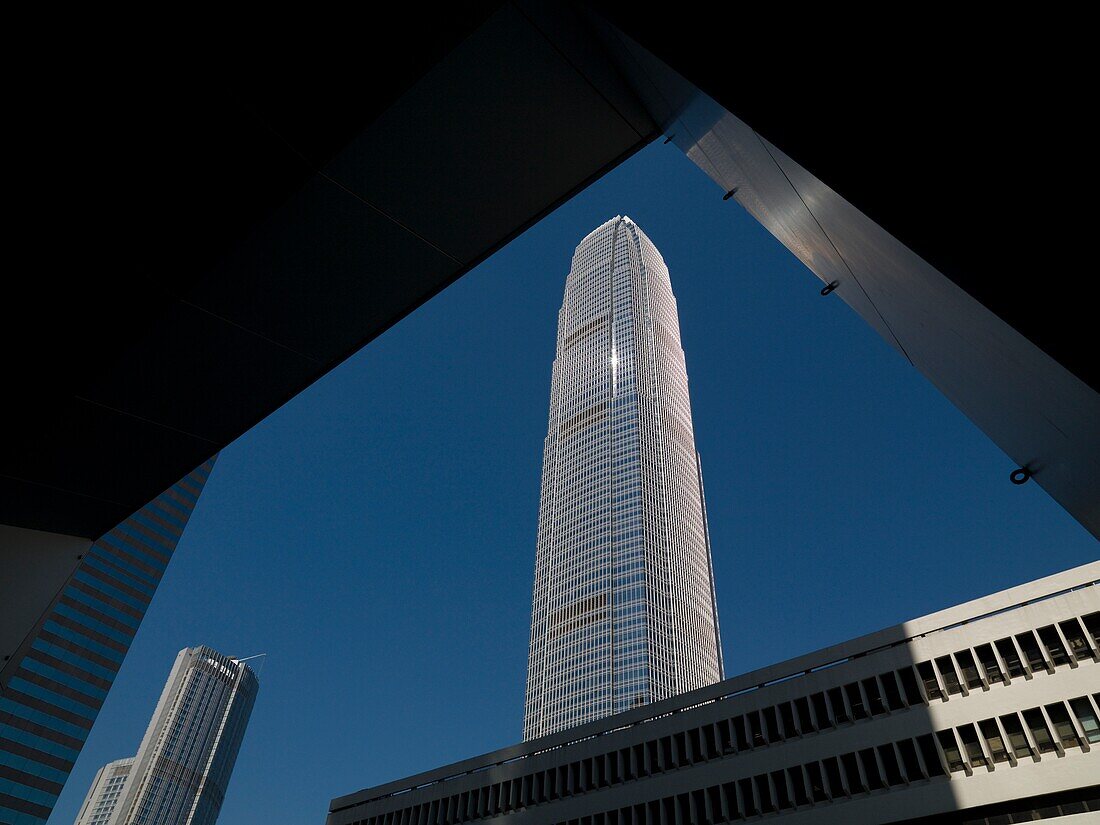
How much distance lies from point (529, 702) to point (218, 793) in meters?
109

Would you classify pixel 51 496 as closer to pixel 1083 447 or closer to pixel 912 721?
pixel 1083 447

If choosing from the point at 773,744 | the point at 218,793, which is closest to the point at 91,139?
the point at 773,744

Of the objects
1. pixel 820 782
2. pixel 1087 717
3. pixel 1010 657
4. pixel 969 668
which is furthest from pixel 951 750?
pixel 820 782

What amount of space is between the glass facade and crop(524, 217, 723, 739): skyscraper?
5519 centimetres

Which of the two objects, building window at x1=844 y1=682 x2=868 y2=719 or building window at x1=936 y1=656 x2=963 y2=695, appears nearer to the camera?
building window at x1=936 y1=656 x2=963 y2=695

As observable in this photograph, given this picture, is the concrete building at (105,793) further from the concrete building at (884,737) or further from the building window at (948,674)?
the building window at (948,674)

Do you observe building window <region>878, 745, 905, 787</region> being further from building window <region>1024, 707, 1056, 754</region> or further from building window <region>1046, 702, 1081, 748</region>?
building window <region>1046, 702, 1081, 748</region>

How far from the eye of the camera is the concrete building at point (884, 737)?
28.8m

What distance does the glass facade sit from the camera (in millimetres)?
68000

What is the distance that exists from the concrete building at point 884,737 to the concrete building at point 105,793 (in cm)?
14413

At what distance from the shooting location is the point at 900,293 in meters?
2.69

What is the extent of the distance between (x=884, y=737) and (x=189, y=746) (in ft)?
544

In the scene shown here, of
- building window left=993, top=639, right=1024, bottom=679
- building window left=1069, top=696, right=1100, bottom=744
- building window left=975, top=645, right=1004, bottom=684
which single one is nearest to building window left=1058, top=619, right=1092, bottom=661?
building window left=1069, top=696, right=1100, bottom=744

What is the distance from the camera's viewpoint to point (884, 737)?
32.6 metres
